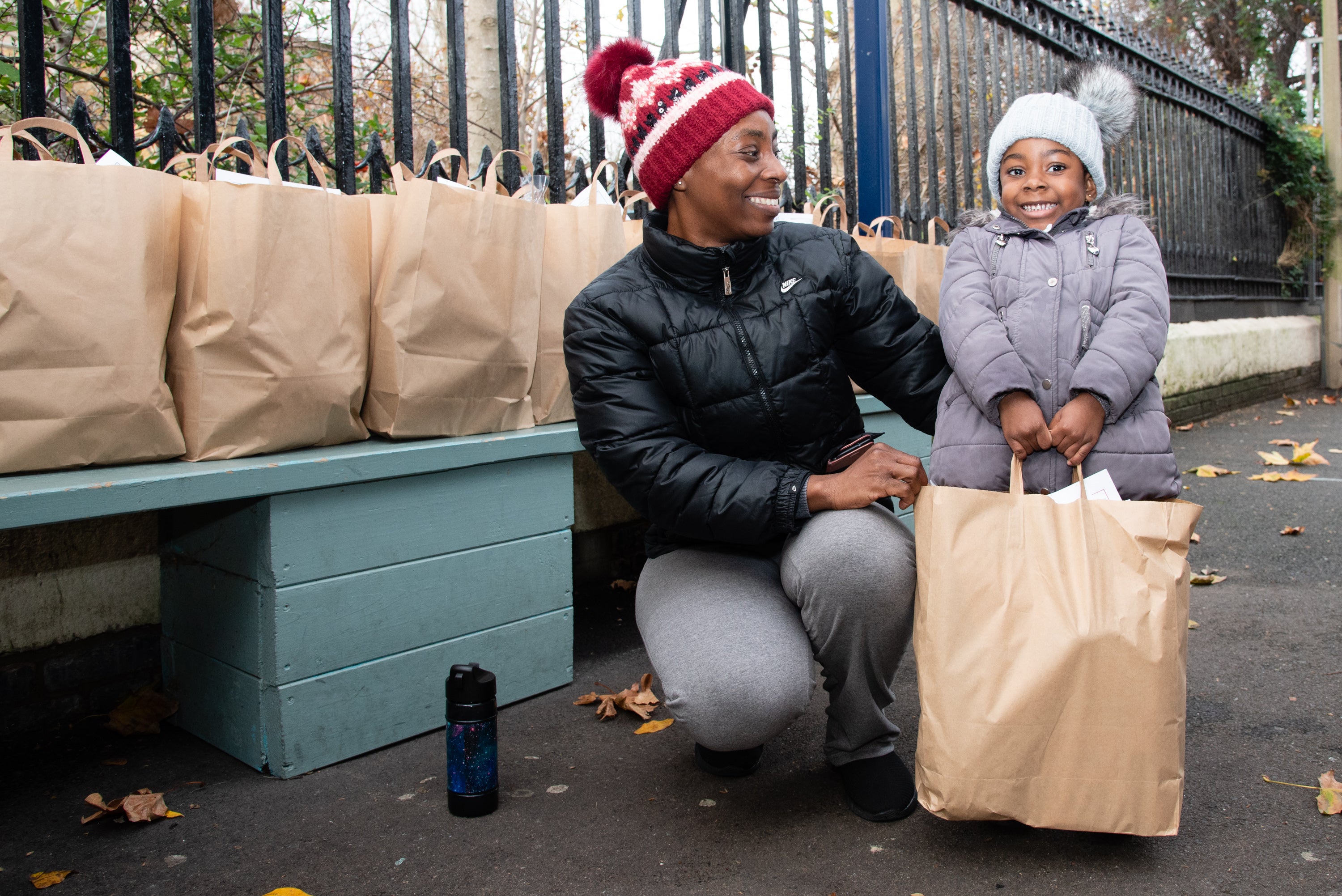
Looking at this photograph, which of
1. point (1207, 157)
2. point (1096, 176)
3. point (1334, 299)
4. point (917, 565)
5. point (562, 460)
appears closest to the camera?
point (917, 565)

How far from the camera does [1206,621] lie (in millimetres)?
3070

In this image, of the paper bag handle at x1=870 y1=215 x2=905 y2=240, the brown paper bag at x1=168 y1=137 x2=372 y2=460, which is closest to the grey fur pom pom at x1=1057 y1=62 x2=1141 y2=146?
the paper bag handle at x1=870 y1=215 x2=905 y2=240

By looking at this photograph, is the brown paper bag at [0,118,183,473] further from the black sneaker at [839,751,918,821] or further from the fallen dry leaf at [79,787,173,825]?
the black sneaker at [839,751,918,821]

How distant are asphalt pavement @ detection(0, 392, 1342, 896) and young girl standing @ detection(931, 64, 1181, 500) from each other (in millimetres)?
462

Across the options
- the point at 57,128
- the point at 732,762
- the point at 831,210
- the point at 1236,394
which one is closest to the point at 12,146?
the point at 57,128

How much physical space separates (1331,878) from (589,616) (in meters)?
2.20

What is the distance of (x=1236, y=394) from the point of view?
841 centimetres

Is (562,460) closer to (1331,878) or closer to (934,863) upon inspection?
(934,863)

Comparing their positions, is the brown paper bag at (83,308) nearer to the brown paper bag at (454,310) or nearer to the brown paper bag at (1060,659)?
the brown paper bag at (454,310)

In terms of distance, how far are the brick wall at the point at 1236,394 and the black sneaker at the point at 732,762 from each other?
205 inches

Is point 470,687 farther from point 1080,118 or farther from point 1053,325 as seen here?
point 1080,118

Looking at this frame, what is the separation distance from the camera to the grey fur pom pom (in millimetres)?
2248

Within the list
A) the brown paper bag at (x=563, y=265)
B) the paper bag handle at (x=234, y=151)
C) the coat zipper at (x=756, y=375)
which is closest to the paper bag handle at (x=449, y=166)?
the brown paper bag at (x=563, y=265)

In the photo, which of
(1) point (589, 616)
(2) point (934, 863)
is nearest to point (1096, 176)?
(2) point (934, 863)
